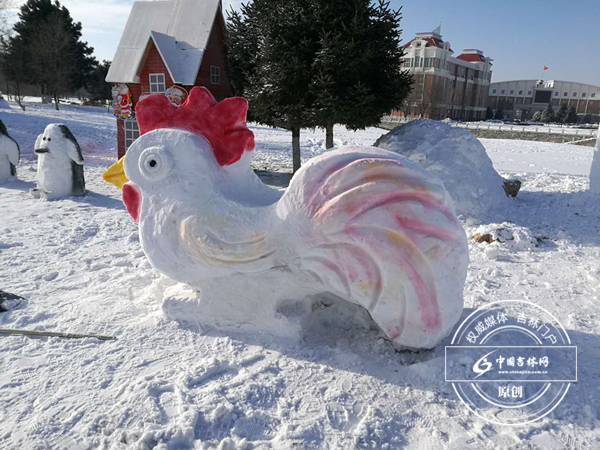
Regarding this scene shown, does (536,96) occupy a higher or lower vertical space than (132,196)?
higher

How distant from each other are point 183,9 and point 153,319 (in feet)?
35.0

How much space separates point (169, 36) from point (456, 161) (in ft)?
26.3

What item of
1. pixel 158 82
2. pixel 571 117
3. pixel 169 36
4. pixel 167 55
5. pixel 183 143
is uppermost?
pixel 571 117

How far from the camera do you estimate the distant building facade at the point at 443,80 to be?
108ft

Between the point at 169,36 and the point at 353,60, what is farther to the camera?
the point at 169,36

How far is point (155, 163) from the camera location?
2.96 meters

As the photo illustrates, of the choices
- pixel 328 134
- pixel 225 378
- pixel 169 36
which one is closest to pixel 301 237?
pixel 225 378

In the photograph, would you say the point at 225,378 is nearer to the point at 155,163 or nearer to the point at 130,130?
the point at 155,163

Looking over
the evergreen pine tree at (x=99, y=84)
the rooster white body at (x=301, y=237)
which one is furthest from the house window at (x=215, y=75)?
the evergreen pine tree at (x=99, y=84)

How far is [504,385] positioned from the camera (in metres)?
2.54

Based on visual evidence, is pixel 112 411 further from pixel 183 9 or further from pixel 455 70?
pixel 455 70

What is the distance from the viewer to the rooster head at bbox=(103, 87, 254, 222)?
2.94 meters

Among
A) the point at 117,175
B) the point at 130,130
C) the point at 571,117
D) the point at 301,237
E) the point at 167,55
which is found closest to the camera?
the point at 301,237

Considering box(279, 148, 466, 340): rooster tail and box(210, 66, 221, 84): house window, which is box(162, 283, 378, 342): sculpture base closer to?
box(279, 148, 466, 340): rooster tail
